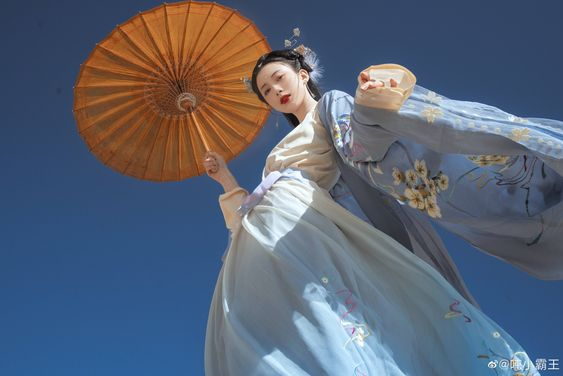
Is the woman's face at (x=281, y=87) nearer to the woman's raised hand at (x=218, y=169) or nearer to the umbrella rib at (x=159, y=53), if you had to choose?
the woman's raised hand at (x=218, y=169)

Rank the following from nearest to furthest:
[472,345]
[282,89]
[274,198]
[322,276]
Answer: [472,345], [322,276], [274,198], [282,89]

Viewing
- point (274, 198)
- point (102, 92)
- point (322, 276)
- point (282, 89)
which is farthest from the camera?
point (102, 92)

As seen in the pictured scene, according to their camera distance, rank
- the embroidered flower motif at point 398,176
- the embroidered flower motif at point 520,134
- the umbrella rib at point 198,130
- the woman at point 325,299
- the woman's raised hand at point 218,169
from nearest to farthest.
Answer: the embroidered flower motif at point 520,134, the woman at point 325,299, the embroidered flower motif at point 398,176, the woman's raised hand at point 218,169, the umbrella rib at point 198,130

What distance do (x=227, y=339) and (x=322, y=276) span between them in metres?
0.44

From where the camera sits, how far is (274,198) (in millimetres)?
2648

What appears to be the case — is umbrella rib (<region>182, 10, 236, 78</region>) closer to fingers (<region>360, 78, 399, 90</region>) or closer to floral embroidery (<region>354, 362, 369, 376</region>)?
fingers (<region>360, 78, 399, 90</region>)

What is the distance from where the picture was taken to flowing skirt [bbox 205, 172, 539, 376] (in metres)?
2.13

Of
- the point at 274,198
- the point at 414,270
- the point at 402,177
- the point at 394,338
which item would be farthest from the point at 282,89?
the point at 394,338

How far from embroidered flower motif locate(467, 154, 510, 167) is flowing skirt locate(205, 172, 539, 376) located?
44 cm

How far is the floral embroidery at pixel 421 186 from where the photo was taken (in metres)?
2.30

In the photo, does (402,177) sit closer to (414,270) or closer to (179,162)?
(414,270)

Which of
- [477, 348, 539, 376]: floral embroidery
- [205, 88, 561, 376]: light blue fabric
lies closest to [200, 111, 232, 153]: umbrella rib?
[205, 88, 561, 376]: light blue fabric

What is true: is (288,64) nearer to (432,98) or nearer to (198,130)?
(198,130)

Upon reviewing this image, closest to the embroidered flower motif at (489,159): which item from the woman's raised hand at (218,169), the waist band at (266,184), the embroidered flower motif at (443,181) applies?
the embroidered flower motif at (443,181)
